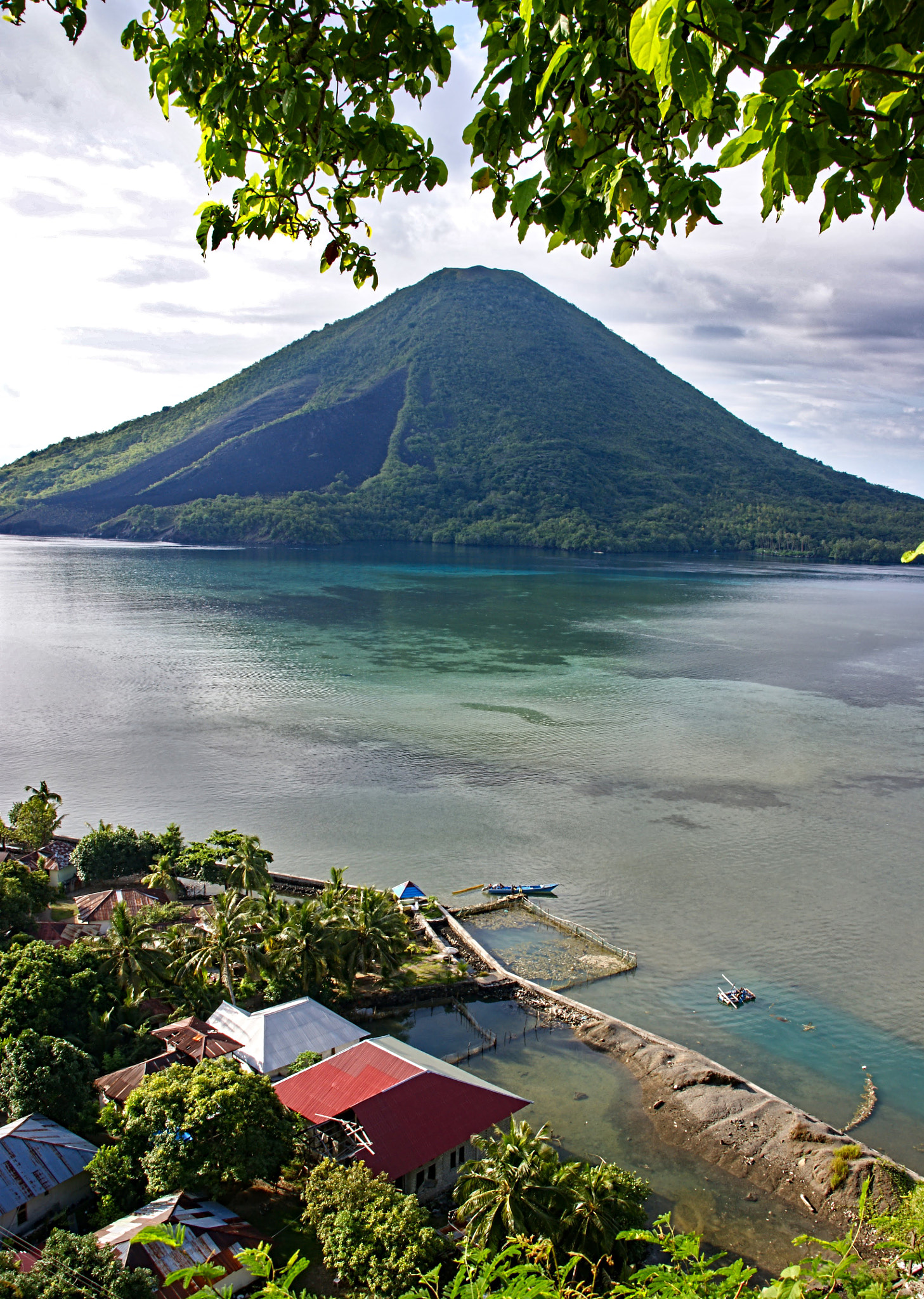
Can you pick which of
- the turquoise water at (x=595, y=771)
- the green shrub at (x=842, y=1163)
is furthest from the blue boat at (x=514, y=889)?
the green shrub at (x=842, y=1163)

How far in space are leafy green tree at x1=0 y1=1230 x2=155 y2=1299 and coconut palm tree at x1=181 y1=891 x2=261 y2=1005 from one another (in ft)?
23.3

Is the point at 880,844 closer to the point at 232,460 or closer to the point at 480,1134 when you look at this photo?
the point at 480,1134

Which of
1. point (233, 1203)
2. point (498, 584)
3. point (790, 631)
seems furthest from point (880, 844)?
point (498, 584)

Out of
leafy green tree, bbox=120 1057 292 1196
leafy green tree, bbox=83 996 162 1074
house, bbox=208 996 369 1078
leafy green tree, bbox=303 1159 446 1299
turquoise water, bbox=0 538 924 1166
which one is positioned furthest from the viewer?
turquoise water, bbox=0 538 924 1166

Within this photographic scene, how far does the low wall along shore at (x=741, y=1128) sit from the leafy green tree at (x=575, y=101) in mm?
14726

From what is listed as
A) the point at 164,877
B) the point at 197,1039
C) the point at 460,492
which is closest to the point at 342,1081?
the point at 197,1039

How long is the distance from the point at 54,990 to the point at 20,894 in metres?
4.37

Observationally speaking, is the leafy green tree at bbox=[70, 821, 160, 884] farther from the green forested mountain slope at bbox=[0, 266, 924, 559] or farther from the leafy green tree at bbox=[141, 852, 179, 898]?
the green forested mountain slope at bbox=[0, 266, 924, 559]

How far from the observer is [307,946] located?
60.7 ft

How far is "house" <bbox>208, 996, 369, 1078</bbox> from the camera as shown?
15.9 m

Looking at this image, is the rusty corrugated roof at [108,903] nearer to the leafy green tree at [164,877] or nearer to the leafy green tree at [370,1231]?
the leafy green tree at [164,877]

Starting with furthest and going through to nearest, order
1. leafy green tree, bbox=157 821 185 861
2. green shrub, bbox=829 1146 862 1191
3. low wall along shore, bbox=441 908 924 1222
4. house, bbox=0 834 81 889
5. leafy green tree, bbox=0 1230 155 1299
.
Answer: leafy green tree, bbox=157 821 185 861 → house, bbox=0 834 81 889 → green shrub, bbox=829 1146 862 1191 → low wall along shore, bbox=441 908 924 1222 → leafy green tree, bbox=0 1230 155 1299

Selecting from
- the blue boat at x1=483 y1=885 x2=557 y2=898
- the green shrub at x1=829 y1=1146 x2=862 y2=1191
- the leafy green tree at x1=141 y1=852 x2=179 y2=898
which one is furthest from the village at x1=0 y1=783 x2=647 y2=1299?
the green shrub at x1=829 y1=1146 x2=862 y2=1191

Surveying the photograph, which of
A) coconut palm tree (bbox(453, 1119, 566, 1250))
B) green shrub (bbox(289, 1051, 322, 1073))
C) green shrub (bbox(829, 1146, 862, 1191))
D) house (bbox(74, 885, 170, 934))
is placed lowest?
green shrub (bbox(829, 1146, 862, 1191))
